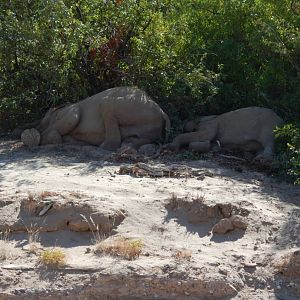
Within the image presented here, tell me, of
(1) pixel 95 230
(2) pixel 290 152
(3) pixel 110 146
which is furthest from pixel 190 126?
(1) pixel 95 230

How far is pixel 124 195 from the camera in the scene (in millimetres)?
8195

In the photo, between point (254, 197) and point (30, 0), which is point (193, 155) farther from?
point (30, 0)

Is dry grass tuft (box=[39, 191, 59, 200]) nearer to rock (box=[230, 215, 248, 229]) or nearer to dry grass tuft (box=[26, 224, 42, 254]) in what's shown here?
dry grass tuft (box=[26, 224, 42, 254])

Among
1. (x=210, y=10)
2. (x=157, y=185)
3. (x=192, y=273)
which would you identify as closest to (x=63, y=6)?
(x=210, y=10)

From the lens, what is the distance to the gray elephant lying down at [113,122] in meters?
10.8

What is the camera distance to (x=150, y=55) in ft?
37.6

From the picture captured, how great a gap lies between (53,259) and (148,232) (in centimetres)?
110

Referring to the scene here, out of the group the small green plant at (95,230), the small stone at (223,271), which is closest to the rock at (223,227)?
the small stone at (223,271)

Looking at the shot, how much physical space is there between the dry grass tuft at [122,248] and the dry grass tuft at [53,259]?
0.39m

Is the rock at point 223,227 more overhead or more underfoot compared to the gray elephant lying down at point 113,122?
more underfoot

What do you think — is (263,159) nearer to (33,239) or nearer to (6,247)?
(33,239)

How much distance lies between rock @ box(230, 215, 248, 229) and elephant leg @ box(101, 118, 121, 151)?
3.41 metres

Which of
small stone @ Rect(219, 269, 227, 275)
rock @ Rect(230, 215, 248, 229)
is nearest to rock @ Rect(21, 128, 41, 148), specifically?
rock @ Rect(230, 215, 248, 229)

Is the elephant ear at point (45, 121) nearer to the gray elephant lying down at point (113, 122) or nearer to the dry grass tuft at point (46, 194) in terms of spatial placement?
the gray elephant lying down at point (113, 122)
